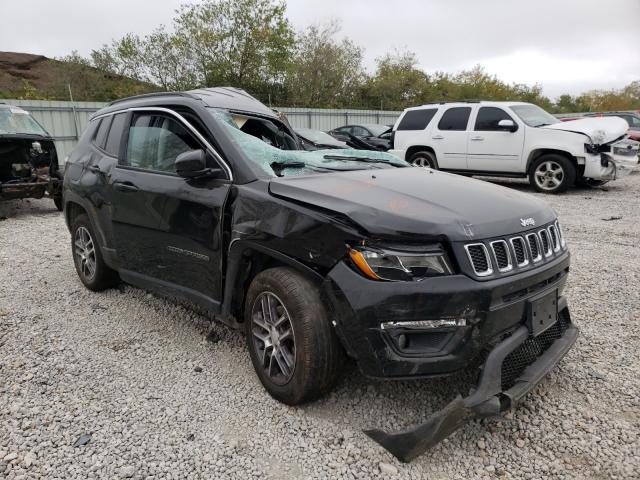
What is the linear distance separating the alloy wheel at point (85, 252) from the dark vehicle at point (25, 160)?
468cm

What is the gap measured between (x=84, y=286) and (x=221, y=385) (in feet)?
8.27

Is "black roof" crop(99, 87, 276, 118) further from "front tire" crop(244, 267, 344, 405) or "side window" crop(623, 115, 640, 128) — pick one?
"side window" crop(623, 115, 640, 128)

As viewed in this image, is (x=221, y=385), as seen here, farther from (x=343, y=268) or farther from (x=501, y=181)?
(x=501, y=181)

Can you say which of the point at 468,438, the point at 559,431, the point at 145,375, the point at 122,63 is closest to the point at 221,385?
the point at 145,375

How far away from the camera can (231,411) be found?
2688mm

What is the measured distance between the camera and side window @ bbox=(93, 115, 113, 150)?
13.9 ft

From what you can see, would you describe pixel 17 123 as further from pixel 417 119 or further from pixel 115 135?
pixel 417 119

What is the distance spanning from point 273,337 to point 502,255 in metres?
1.29

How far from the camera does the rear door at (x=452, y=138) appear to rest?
1073cm

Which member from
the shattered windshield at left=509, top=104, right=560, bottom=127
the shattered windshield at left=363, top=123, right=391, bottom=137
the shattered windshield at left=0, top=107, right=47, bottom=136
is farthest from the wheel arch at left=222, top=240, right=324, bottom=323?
the shattered windshield at left=363, top=123, right=391, bottom=137

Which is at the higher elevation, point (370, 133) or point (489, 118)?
point (489, 118)

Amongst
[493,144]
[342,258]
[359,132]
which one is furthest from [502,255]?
[359,132]

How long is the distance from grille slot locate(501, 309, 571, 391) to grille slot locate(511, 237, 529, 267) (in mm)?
384

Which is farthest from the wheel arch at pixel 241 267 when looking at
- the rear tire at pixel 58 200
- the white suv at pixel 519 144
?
the white suv at pixel 519 144
